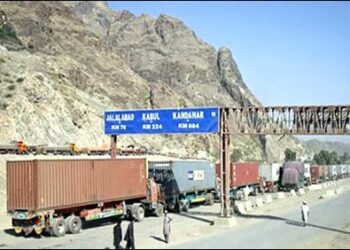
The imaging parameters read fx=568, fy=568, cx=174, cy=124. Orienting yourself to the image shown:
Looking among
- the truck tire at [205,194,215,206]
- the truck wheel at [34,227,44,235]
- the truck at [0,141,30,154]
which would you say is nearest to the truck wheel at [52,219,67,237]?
the truck wheel at [34,227,44,235]

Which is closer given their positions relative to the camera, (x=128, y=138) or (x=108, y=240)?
(x=108, y=240)

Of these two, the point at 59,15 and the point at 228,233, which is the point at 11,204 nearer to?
the point at 228,233

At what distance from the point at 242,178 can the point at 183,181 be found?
15.0 m

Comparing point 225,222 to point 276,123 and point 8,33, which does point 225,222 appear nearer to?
point 276,123

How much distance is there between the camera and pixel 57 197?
2648 cm

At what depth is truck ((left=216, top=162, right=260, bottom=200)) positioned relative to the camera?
51.1 meters

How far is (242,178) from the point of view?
54156 millimetres

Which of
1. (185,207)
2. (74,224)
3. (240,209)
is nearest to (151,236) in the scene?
(74,224)

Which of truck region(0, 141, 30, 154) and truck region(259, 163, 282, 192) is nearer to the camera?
truck region(0, 141, 30, 154)

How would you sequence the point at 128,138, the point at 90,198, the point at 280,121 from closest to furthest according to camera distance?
1. the point at 90,198
2. the point at 280,121
3. the point at 128,138

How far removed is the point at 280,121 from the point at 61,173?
12542 mm

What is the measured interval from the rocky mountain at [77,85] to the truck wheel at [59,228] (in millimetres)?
33579

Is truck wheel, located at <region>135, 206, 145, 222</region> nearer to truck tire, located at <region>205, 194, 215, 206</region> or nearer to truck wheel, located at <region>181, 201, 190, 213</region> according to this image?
truck wheel, located at <region>181, 201, 190, 213</region>

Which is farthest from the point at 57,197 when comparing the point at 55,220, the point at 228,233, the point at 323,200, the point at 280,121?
the point at 323,200
